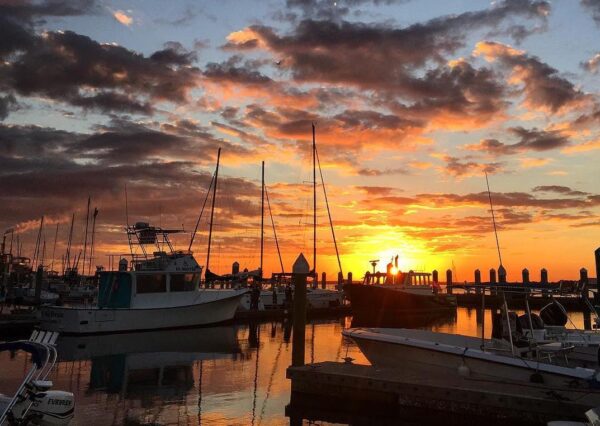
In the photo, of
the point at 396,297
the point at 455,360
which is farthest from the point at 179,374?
the point at 396,297

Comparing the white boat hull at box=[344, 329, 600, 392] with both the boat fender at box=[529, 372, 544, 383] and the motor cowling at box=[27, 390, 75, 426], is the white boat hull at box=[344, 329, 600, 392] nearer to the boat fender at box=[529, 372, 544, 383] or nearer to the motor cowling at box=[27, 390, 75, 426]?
the boat fender at box=[529, 372, 544, 383]

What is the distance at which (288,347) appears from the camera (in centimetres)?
2394

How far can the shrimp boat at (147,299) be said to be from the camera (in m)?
27.1

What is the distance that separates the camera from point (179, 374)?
16.6 m

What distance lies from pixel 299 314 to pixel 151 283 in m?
16.5

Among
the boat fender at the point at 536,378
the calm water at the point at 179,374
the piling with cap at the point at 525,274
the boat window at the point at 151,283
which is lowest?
the calm water at the point at 179,374

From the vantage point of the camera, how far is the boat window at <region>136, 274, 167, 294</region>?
93.3 feet

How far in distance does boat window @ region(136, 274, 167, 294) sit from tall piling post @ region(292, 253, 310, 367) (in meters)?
16.0

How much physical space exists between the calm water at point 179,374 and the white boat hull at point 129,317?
26.5 inches

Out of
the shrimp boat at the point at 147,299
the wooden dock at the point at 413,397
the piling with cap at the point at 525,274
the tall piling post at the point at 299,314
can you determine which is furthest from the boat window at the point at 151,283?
the piling with cap at the point at 525,274

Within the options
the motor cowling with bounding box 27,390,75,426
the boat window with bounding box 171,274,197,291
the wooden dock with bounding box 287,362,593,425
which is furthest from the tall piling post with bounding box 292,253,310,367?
the boat window with bounding box 171,274,197,291

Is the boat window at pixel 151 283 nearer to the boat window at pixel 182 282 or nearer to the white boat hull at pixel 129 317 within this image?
the boat window at pixel 182 282

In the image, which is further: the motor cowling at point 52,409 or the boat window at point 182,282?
the boat window at point 182,282

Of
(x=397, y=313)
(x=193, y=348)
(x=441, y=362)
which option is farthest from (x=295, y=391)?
(x=397, y=313)
